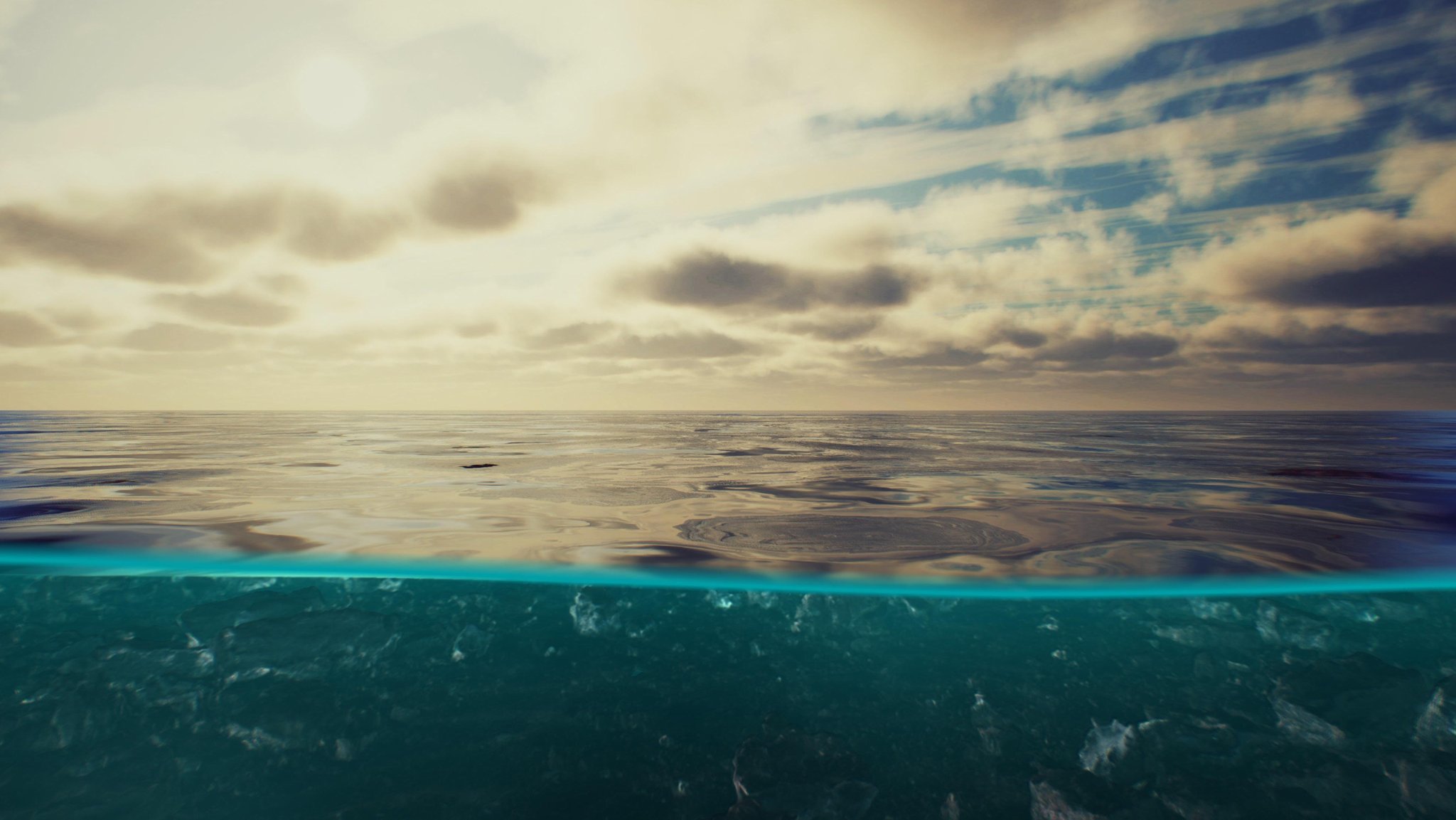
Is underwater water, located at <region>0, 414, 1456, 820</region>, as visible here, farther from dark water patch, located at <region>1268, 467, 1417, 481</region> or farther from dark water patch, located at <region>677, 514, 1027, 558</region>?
dark water patch, located at <region>1268, 467, 1417, 481</region>

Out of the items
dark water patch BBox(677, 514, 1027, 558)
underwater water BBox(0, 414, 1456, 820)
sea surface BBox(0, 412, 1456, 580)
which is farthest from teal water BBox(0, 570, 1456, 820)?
sea surface BBox(0, 412, 1456, 580)

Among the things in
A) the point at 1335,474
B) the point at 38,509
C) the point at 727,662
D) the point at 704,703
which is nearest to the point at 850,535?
the point at 727,662

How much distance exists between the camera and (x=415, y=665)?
1013 cm

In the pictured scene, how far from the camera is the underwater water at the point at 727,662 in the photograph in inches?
334

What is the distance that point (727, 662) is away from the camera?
33.5ft

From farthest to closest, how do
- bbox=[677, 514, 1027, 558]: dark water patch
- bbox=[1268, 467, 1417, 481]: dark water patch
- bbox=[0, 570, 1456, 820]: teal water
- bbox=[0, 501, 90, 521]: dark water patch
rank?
bbox=[1268, 467, 1417, 481]: dark water patch
bbox=[0, 501, 90, 521]: dark water patch
bbox=[677, 514, 1027, 558]: dark water patch
bbox=[0, 570, 1456, 820]: teal water

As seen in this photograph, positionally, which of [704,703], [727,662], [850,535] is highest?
[850,535]

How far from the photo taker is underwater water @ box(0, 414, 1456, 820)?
27.8ft

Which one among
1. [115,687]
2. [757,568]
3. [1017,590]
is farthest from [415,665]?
[1017,590]

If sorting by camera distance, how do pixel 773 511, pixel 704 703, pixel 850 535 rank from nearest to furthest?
1. pixel 704 703
2. pixel 850 535
3. pixel 773 511

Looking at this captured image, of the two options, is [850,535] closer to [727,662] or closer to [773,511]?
[773,511]

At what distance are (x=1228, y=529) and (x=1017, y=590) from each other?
424cm

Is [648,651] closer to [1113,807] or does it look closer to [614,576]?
[614,576]

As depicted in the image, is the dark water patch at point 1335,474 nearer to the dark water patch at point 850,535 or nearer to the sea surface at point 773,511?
the sea surface at point 773,511
